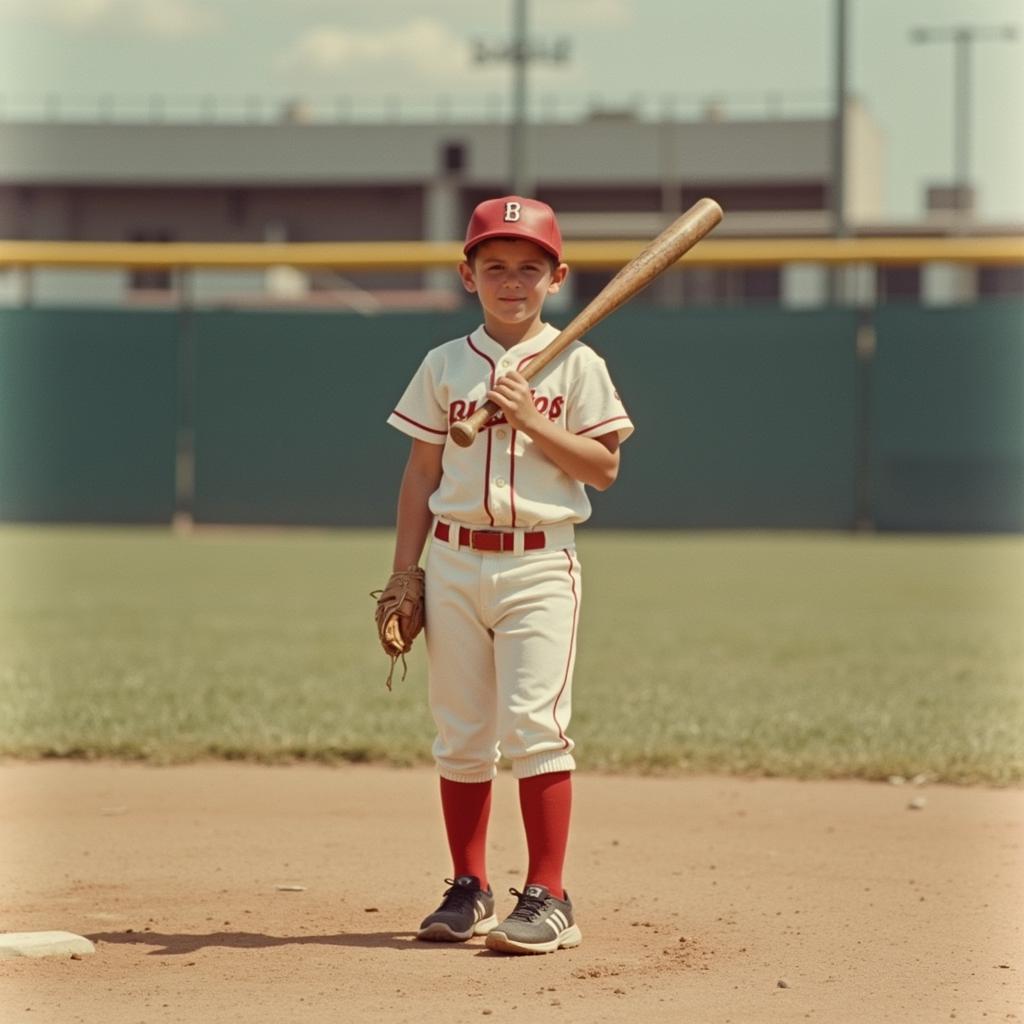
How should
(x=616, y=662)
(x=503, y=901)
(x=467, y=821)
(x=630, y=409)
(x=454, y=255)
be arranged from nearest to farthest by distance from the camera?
(x=467, y=821), (x=503, y=901), (x=616, y=662), (x=454, y=255), (x=630, y=409)

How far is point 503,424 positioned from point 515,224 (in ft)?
1.27

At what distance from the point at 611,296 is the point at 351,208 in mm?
37480

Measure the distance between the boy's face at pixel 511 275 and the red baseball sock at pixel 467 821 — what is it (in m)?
0.94

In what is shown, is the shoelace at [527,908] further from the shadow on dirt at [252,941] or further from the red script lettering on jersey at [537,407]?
the red script lettering on jersey at [537,407]

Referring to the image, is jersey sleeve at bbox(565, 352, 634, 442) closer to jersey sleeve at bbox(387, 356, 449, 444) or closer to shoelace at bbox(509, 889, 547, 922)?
jersey sleeve at bbox(387, 356, 449, 444)

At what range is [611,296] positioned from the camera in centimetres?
360

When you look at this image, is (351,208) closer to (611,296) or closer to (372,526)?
(372,526)

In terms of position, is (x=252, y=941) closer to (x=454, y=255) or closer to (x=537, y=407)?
(x=537, y=407)

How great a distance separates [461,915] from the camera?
350cm

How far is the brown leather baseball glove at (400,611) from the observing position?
3555mm

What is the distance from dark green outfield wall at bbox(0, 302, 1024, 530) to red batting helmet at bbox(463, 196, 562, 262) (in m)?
10.4

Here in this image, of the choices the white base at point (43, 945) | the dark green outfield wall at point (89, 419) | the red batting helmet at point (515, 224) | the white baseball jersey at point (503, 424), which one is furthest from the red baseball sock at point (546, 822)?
the dark green outfield wall at point (89, 419)

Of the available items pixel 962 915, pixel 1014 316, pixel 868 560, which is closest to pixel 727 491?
pixel 868 560

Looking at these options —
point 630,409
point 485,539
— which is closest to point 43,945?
point 485,539
